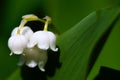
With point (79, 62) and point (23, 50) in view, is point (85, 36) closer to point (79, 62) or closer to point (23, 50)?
point (79, 62)

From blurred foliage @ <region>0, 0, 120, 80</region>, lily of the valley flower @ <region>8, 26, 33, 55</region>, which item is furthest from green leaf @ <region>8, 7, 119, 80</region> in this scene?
lily of the valley flower @ <region>8, 26, 33, 55</region>

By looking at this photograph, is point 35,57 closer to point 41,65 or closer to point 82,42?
point 41,65

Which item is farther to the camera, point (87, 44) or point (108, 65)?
point (108, 65)

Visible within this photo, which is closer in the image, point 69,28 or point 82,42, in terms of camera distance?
point 82,42

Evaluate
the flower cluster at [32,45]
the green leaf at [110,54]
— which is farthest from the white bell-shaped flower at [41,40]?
the green leaf at [110,54]

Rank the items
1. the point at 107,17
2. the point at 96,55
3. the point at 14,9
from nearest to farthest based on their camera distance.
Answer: the point at 107,17 → the point at 96,55 → the point at 14,9

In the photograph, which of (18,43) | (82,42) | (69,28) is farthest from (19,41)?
(69,28)

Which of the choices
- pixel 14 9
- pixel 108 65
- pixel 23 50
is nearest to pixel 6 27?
pixel 14 9

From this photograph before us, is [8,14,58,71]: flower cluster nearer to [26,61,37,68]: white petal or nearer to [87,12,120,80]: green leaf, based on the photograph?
[26,61,37,68]: white petal

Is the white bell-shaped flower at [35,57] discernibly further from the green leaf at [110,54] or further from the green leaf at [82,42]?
the green leaf at [110,54]
